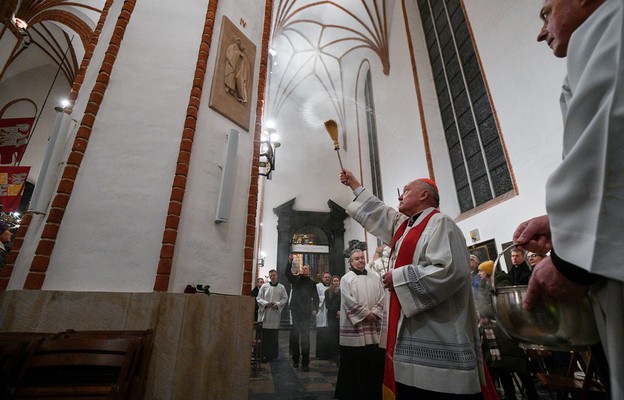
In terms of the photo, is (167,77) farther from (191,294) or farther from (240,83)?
(191,294)

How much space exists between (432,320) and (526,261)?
0.88 meters

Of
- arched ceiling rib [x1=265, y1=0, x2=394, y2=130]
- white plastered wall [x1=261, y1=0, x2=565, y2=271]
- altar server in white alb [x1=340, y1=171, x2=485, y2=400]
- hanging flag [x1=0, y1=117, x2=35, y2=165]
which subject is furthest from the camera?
arched ceiling rib [x1=265, y1=0, x2=394, y2=130]

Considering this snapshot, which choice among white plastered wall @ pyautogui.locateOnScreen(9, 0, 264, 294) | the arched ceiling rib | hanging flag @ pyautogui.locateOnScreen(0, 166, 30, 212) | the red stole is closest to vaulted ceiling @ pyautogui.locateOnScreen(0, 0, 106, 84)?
hanging flag @ pyautogui.locateOnScreen(0, 166, 30, 212)

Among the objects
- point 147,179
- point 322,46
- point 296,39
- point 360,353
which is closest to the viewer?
point 147,179

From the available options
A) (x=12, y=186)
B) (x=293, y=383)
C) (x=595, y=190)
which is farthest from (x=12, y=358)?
(x=12, y=186)

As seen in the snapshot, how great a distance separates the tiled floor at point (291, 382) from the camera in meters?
3.48

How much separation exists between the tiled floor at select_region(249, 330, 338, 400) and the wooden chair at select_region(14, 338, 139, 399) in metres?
2.09

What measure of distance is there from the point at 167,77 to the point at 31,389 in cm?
259

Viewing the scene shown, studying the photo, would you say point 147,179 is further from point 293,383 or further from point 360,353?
point 293,383

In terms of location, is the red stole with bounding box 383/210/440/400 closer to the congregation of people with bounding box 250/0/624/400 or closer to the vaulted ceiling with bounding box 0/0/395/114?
the congregation of people with bounding box 250/0/624/400

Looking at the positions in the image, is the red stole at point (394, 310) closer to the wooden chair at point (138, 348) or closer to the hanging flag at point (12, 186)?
the wooden chair at point (138, 348)

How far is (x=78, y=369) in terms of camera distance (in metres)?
1.73

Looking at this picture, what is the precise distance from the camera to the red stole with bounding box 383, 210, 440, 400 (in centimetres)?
157

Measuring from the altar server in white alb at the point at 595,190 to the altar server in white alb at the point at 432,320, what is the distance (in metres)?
0.74
